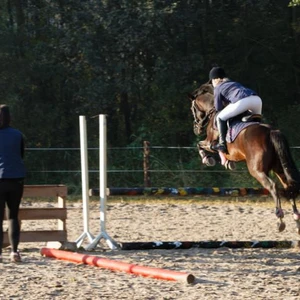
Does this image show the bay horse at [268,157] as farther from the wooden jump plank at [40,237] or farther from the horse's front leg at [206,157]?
the wooden jump plank at [40,237]

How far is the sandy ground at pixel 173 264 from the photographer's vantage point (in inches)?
281

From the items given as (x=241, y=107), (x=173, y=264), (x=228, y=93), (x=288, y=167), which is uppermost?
(x=228, y=93)

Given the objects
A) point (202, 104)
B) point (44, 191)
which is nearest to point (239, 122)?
point (202, 104)

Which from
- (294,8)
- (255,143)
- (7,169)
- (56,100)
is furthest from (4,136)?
(294,8)

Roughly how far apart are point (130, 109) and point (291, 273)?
54.8 feet

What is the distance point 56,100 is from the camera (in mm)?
23953

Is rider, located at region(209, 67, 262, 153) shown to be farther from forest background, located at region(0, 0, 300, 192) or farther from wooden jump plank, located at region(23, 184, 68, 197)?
forest background, located at region(0, 0, 300, 192)

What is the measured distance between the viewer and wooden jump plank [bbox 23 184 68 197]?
9930 mm

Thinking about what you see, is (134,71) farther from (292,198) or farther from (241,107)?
(292,198)

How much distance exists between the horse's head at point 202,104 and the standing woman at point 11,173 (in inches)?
136

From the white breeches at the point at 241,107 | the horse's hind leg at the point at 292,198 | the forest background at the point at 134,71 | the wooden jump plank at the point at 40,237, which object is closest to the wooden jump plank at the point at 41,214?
the wooden jump plank at the point at 40,237

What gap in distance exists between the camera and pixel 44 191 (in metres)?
10.0

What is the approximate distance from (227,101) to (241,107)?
46 cm

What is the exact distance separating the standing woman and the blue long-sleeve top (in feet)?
9.58
